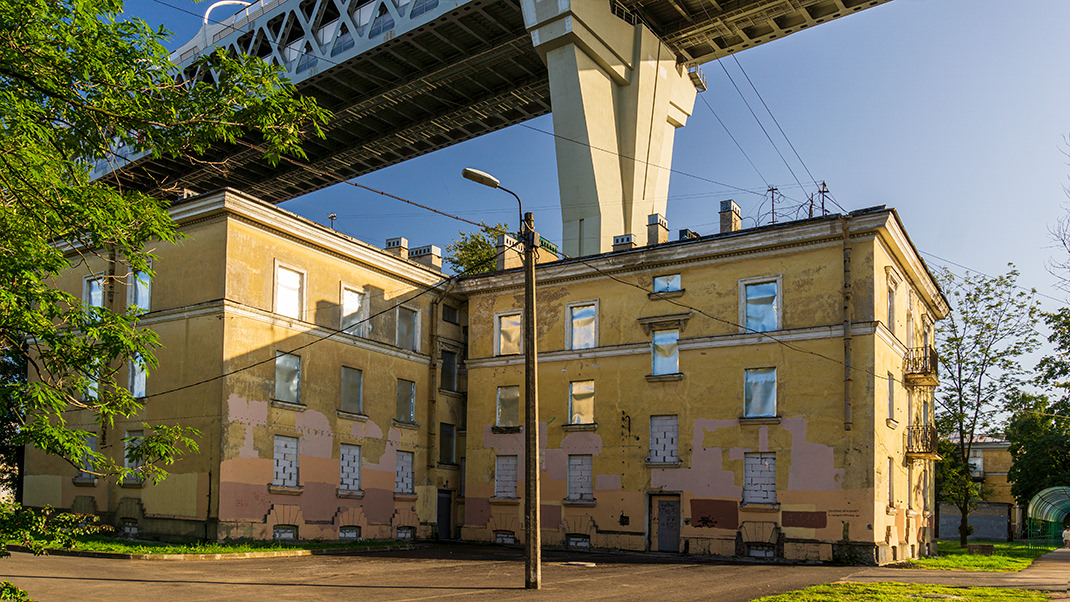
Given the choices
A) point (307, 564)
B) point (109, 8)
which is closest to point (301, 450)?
point (307, 564)

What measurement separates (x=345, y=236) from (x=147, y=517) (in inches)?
458

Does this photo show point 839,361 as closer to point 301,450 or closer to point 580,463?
point 580,463

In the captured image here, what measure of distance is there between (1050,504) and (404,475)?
130 ft

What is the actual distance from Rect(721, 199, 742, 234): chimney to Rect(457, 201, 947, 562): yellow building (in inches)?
3.4

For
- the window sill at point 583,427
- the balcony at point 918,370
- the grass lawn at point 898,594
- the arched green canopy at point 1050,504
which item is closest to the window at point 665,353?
the window sill at point 583,427

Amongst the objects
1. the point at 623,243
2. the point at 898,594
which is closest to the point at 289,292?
the point at 623,243

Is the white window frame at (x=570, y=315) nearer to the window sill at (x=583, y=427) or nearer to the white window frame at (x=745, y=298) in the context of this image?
the window sill at (x=583, y=427)

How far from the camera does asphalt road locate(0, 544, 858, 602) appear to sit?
15953 millimetres

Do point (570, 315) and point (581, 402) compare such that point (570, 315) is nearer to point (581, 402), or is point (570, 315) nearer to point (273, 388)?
point (581, 402)

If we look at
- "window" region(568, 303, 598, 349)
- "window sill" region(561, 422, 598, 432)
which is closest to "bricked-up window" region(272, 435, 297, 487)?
"window sill" region(561, 422, 598, 432)

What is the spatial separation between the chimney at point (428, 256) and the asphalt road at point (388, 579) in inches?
568

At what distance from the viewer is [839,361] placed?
28.2 metres

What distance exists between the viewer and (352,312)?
32.8 m

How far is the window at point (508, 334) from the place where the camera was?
35.8 meters
